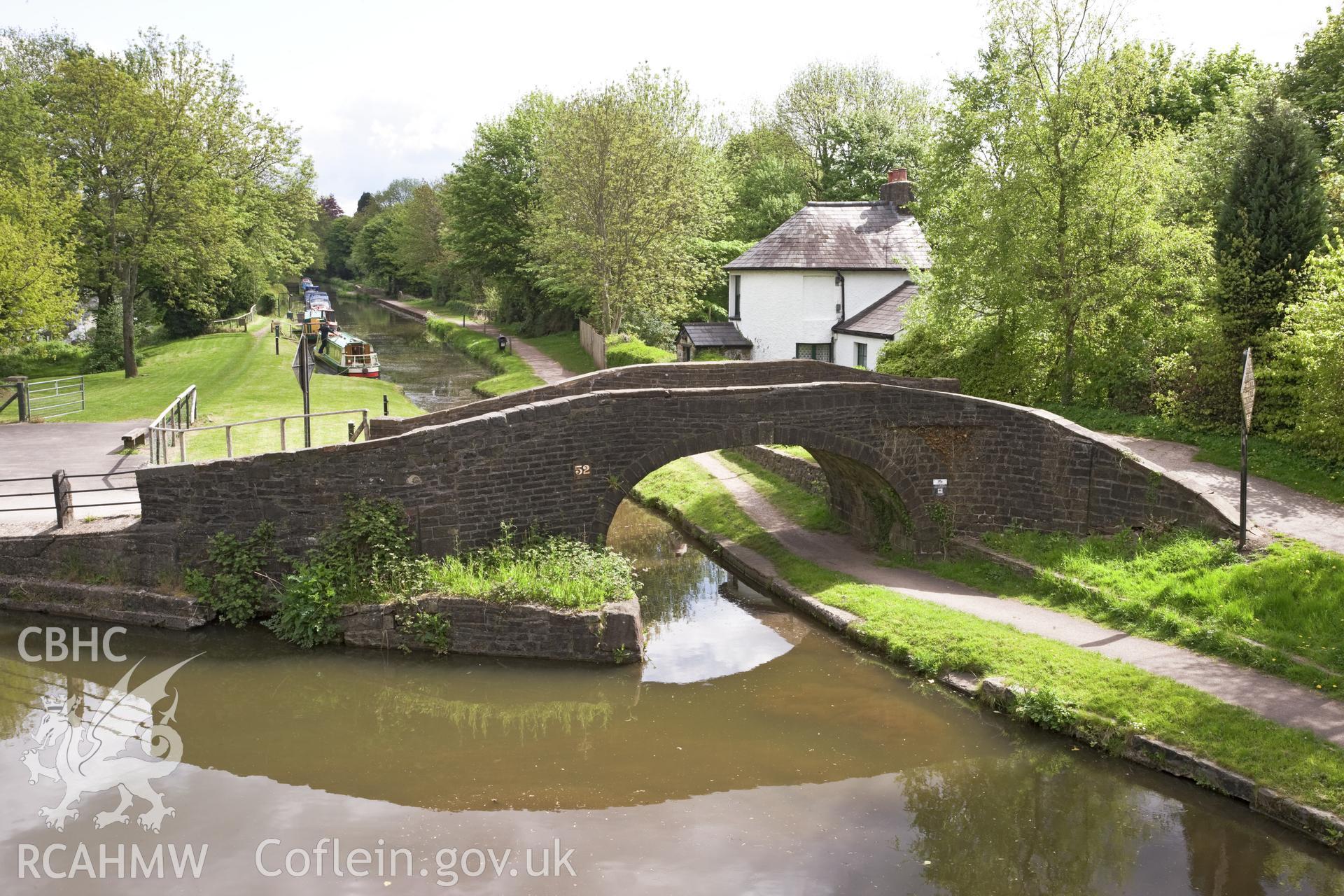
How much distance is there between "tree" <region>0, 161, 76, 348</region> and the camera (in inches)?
1059

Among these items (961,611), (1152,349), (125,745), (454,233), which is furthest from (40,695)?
(454,233)

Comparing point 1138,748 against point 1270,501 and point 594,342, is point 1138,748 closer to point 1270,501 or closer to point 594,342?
point 1270,501

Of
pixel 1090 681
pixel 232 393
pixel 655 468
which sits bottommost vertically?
pixel 1090 681

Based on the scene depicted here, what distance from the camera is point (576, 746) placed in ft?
37.1

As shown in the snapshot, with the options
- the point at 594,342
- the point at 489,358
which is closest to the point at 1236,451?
the point at 594,342

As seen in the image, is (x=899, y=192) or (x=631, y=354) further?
(x=899, y=192)

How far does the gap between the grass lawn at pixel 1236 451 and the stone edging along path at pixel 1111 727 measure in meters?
5.31

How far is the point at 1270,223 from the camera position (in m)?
18.0

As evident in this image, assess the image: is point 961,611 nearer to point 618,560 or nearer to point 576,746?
point 618,560

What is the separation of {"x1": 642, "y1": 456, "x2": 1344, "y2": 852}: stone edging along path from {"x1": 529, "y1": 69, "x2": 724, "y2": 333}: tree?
70.5ft

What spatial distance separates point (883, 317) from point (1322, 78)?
1320 centimetres

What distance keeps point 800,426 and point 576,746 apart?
630 centimetres

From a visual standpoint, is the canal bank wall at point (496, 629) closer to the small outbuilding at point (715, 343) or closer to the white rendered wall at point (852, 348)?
the white rendered wall at point (852, 348)

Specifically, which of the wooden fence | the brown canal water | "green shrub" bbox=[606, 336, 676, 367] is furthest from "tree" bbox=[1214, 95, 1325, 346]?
the wooden fence
